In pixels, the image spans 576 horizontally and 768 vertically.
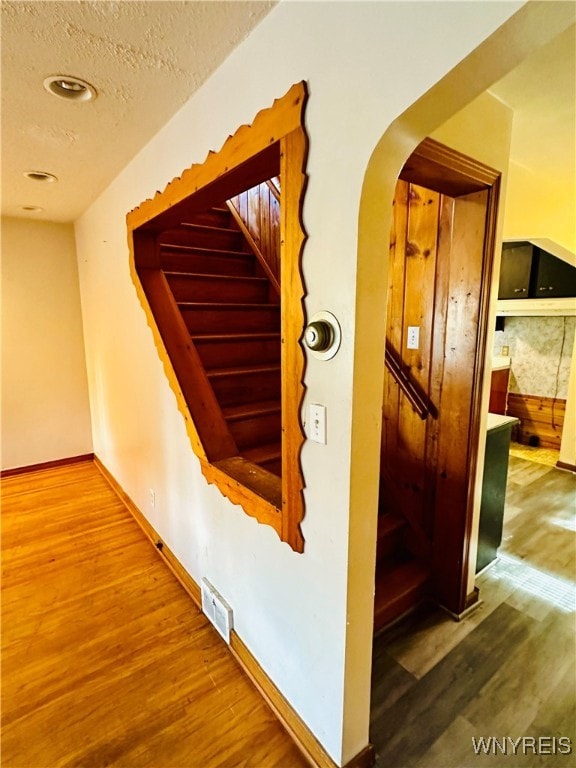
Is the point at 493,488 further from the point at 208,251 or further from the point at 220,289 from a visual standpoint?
the point at 208,251

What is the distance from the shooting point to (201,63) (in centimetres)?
125

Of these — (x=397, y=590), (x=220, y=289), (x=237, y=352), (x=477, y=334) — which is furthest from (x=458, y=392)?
(x=220, y=289)

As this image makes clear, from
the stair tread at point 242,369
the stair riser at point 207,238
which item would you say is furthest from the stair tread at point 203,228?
the stair tread at point 242,369

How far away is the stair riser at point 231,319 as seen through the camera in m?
2.51

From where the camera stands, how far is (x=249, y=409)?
7.30ft

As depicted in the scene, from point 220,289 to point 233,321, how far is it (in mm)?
315

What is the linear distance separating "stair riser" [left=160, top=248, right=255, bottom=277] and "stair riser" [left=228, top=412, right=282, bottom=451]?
1363 millimetres

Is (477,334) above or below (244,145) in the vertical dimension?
below

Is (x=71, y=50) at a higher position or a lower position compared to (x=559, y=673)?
higher

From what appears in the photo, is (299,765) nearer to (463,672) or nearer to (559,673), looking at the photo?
(463,672)

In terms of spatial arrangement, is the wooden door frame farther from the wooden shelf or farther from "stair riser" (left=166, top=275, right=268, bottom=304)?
the wooden shelf

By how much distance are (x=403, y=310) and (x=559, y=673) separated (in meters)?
1.81

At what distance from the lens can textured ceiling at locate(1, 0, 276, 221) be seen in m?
1.03

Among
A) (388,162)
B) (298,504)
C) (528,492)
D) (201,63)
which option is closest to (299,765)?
(298,504)
